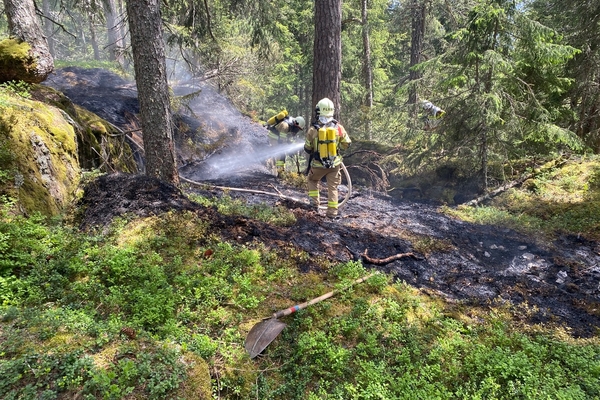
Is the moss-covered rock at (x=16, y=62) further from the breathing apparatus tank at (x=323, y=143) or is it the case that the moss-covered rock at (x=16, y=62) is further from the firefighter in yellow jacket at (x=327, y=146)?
the breathing apparatus tank at (x=323, y=143)

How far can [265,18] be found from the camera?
30.0 ft

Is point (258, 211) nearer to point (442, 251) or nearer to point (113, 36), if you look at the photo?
point (442, 251)

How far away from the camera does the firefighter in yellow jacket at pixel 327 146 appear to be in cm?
624

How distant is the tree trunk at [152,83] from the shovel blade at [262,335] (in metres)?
3.54

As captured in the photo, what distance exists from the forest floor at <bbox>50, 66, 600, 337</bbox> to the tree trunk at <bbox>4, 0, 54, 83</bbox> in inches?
97.1

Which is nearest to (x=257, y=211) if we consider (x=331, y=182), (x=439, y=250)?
(x=331, y=182)

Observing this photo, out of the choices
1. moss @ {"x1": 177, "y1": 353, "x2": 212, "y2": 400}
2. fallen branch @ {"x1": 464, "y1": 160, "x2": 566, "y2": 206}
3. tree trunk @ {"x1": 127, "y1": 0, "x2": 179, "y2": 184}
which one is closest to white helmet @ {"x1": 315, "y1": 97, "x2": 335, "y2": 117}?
tree trunk @ {"x1": 127, "y1": 0, "x2": 179, "y2": 184}

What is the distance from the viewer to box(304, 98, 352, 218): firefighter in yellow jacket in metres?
6.24

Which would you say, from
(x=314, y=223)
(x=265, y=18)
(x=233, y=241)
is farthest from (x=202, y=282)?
(x=265, y=18)

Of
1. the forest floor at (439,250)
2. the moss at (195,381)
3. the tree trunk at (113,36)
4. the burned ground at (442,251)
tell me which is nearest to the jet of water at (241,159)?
the forest floor at (439,250)

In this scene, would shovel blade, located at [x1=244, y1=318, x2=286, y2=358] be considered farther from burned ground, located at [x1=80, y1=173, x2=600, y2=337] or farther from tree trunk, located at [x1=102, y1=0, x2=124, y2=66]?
tree trunk, located at [x1=102, y1=0, x2=124, y2=66]

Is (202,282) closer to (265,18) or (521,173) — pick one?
A: (265,18)

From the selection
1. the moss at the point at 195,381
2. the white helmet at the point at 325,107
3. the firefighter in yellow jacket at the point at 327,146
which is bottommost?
the moss at the point at 195,381

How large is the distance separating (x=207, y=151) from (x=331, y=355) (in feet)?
32.4
